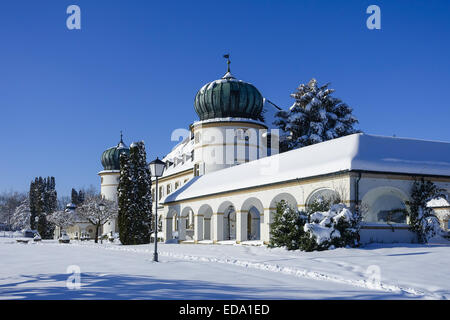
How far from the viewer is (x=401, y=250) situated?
17.2m

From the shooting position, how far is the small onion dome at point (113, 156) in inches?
2576

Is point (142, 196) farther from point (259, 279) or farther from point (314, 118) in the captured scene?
point (259, 279)

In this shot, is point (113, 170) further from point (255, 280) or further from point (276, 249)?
point (255, 280)

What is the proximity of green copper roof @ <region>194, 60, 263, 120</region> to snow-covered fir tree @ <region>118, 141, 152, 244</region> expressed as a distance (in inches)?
300

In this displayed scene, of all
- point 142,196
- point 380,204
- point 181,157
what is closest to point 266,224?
point 380,204

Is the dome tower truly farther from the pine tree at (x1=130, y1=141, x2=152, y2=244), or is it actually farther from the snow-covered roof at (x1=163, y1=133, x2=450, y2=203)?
the snow-covered roof at (x1=163, y1=133, x2=450, y2=203)

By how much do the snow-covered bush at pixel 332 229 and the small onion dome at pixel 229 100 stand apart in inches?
920

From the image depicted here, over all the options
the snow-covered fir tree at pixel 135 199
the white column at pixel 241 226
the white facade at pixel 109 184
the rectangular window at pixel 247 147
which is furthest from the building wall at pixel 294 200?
the white facade at pixel 109 184

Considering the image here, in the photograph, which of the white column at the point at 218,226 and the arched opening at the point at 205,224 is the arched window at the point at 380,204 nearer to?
the white column at the point at 218,226

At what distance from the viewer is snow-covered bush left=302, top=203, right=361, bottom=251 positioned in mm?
18312

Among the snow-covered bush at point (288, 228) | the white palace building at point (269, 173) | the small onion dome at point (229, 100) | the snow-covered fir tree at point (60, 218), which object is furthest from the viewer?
the snow-covered fir tree at point (60, 218)

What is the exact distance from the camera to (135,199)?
118 feet
